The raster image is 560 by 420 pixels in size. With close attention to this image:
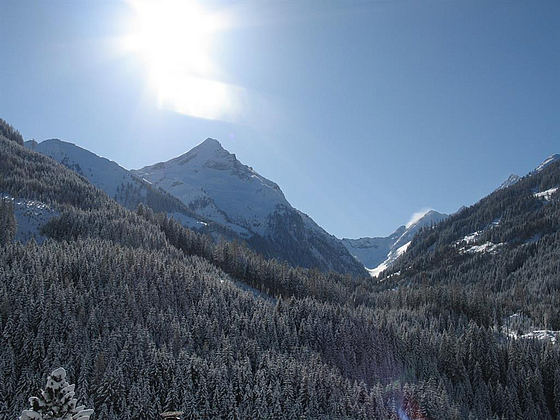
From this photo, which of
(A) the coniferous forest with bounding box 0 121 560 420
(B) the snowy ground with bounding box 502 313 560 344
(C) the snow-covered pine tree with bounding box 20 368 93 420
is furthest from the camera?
(B) the snowy ground with bounding box 502 313 560 344

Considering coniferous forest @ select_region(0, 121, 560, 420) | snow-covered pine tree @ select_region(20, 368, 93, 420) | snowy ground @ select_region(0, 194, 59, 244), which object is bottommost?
coniferous forest @ select_region(0, 121, 560, 420)

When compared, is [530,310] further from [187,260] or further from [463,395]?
[187,260]

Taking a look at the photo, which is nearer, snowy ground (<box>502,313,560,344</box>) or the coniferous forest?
the coniferous forest

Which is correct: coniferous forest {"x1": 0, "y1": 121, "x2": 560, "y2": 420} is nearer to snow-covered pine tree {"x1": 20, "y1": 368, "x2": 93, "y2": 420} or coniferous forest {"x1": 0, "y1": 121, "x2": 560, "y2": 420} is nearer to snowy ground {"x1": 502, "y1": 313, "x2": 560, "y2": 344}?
snowy ground {"x1": 502, "y1": 313, "x2": 560, "y2": 344}

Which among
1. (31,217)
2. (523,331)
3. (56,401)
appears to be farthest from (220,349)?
(31,217)

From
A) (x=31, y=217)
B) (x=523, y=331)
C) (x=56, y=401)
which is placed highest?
(x=31, y=217)

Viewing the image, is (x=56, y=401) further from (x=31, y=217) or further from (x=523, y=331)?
(x=31, y=217)

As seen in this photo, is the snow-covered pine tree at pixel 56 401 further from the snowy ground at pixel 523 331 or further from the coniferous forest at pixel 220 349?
the snowy ground at pixel 523 331

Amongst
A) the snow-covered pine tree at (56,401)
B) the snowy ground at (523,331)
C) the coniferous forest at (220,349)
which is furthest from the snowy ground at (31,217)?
the snowy ground at (523,331)

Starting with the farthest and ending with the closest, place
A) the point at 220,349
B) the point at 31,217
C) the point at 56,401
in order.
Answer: the point at 31,217 < the point at 220,349 < the point at 56,401

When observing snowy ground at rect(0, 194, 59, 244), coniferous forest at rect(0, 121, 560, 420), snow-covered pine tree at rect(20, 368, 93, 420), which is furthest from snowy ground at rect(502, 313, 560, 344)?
snowy ground at rect(0, 194, 59, 244)

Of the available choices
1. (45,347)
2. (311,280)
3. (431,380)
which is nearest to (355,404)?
(431,380)

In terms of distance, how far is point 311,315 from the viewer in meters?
138

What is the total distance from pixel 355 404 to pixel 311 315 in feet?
154
